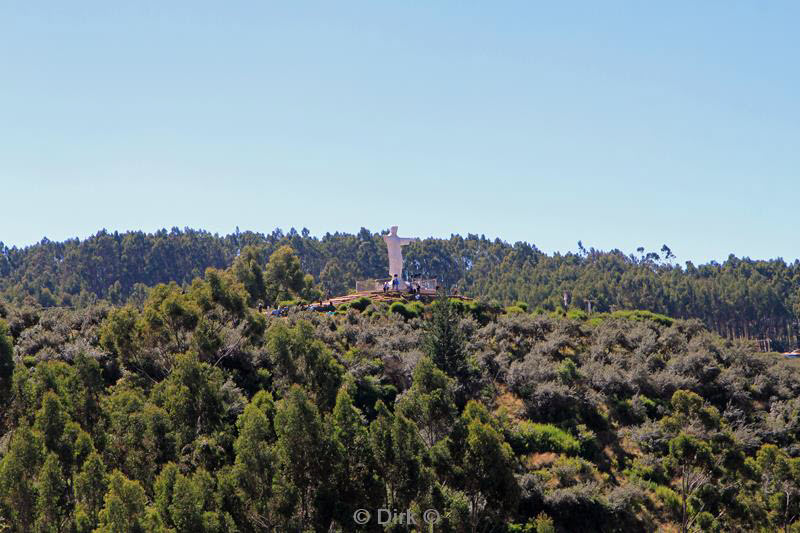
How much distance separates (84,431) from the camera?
27953 millimetres

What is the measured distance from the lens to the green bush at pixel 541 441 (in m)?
35.9

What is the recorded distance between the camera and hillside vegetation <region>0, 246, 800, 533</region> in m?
25.5

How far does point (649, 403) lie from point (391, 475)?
18.2 m

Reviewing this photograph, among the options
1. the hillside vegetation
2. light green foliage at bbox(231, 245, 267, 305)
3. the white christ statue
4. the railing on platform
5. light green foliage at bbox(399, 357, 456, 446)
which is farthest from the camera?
light green foliage at bbox(231, 245, 267, 305)

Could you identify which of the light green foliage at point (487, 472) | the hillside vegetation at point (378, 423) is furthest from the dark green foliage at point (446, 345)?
the light green foliage at point (487, 472)

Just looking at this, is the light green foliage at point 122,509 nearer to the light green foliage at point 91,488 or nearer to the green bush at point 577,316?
the light green foliage at point 91,488

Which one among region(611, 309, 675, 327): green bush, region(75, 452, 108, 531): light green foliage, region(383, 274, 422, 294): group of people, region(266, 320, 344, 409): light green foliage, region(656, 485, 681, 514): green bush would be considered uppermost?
region(383, 274, 422, 294): group of people

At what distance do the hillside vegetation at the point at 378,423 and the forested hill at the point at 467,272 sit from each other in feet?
192

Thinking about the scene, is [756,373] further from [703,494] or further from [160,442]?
[160,442]

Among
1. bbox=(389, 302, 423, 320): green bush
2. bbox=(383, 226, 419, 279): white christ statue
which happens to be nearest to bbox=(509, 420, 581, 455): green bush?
bbox=(389, 302, 423, 320): green bush

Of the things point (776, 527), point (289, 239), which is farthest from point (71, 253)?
point (776, 527)

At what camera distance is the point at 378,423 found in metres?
27.5

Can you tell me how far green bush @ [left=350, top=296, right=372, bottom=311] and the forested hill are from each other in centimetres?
5417

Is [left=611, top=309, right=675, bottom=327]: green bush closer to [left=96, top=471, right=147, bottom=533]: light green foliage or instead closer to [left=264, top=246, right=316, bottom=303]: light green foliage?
[left=264, top=246, right=316, bottom=303]: light green foliage
